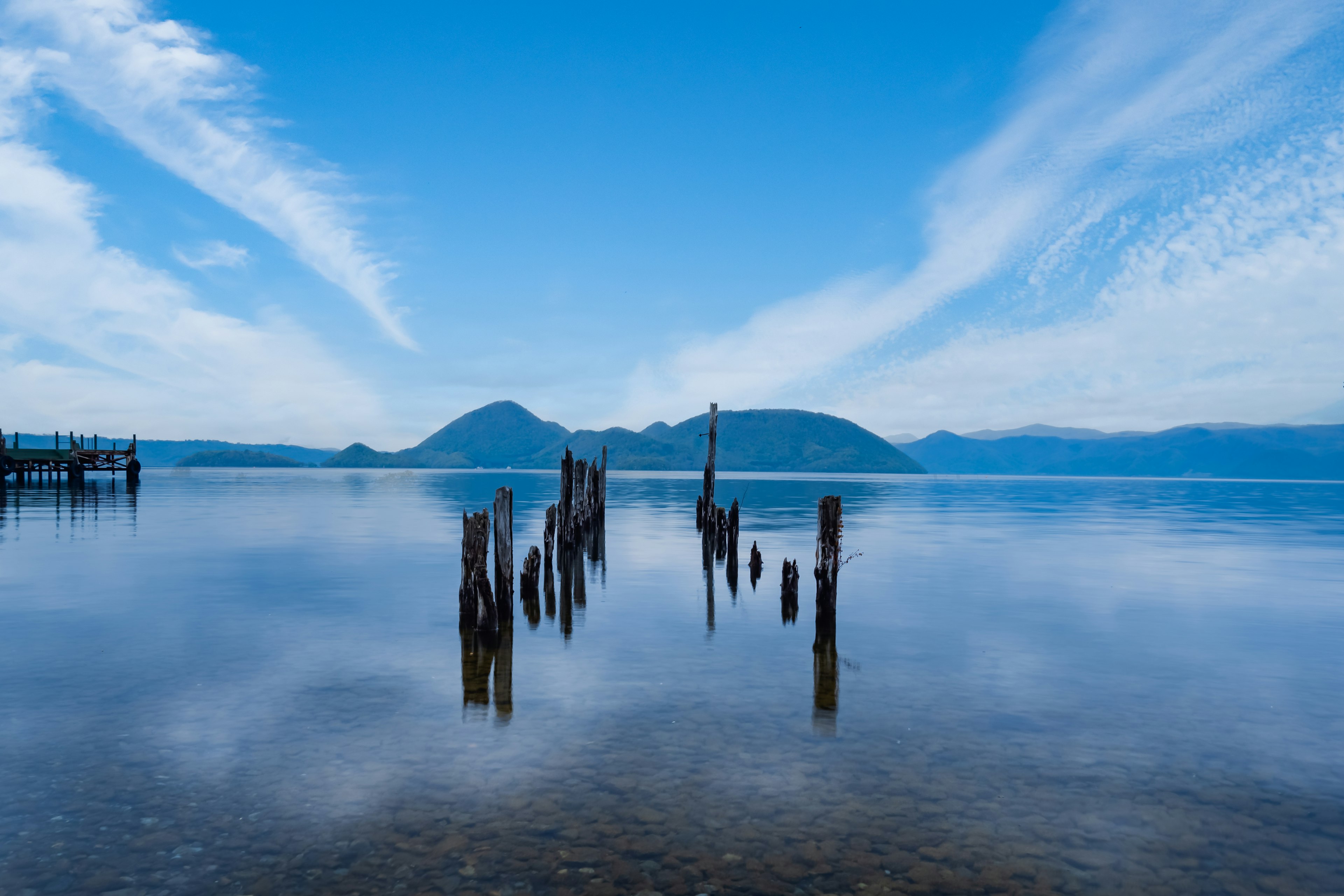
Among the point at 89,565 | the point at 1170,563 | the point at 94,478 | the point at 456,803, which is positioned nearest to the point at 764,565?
the point at 1170,563

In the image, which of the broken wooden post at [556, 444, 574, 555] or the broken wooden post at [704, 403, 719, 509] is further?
the broken wooden post at [704, 403, 719, 509]

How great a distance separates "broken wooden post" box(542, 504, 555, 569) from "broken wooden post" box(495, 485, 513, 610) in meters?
5.49

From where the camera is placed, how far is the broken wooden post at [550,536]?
23.0 m

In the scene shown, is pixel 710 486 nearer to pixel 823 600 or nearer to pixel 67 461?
pixel 823 600

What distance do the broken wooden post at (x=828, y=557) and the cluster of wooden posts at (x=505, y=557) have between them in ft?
20.7

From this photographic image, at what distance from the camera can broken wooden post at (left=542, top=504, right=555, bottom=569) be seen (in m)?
23.0

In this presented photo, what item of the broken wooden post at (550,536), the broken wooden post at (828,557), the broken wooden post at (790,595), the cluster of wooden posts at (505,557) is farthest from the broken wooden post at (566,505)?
the broken wooden post at (828,557)

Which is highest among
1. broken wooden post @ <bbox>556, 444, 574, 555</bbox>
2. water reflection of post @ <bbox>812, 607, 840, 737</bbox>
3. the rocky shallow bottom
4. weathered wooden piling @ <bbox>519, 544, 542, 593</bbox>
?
broken wooden post @ <bbox>556, 444, 574, 555</bbox>

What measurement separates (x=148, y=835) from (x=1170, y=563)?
33.3 metres

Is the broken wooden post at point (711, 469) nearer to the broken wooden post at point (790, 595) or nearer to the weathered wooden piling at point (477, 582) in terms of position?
the broken wooden post at point (790, 595)

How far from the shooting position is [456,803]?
7.98 m

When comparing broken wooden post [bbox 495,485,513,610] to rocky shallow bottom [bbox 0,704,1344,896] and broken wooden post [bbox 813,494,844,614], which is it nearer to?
broken wooden post [bbox 813,494,844,614]

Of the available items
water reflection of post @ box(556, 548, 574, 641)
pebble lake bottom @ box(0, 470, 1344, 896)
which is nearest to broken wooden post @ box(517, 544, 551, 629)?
pebble lake bottom @ box(0, 470, 1344, 896)

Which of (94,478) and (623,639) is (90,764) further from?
(94,478)
